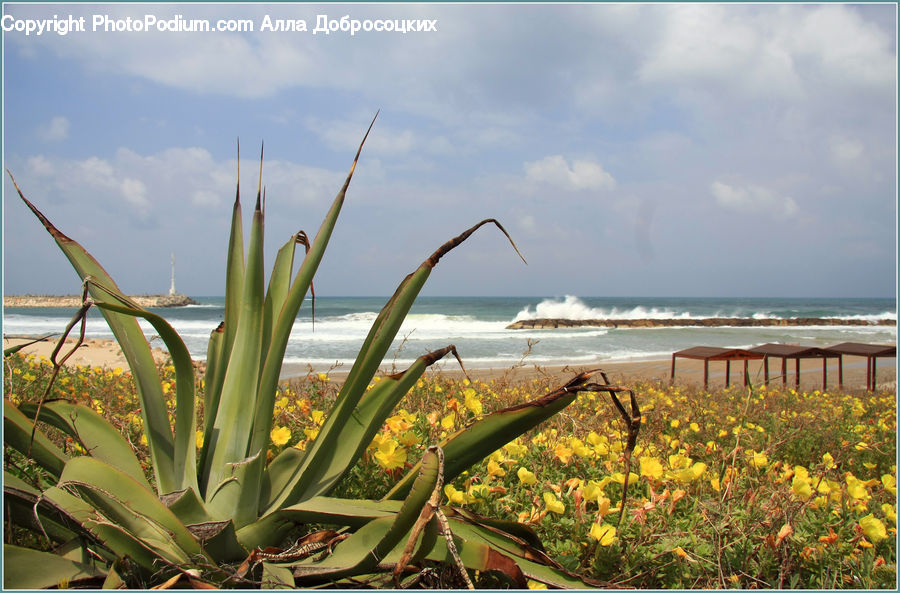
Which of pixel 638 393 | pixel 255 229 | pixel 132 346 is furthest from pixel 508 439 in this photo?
pixel 638 393

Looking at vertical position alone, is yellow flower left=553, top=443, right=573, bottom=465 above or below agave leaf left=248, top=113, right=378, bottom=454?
below

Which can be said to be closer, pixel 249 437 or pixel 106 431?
pixel 249 437

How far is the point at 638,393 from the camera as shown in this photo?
536 centimetres

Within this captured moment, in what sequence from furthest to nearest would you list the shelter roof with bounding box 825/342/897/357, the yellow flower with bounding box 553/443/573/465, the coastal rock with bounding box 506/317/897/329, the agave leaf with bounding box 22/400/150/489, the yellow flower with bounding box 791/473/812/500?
the coastal rock with bounding box 506/317/897/329, the shelter roof with bounding box 825/342/897/357, the yellow flower with bounding box 553/443/573/465, the yellow flower with bounding box 791/473/812/500, the agave leaf with bounding box 22/400/150/489

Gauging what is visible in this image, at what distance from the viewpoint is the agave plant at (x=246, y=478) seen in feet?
4.37

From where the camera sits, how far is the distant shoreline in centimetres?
5362

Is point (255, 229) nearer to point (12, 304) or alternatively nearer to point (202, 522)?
point (202, 522)

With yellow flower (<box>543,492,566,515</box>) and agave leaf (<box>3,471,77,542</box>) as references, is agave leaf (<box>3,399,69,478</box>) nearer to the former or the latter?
agave leaf (<box>3,471,77,542</box>)

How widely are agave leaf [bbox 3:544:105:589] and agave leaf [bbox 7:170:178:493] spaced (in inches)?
11.9

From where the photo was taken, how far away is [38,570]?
1345 mm

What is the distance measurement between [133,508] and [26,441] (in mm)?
416

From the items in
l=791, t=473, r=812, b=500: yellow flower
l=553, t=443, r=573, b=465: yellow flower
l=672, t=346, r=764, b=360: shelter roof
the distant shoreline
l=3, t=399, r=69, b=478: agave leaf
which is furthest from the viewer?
the distant shoreline

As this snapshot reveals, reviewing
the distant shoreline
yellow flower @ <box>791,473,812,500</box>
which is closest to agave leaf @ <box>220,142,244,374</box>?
yellow flower @ <box>791,473,812,500</box>

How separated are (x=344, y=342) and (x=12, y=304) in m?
46.0
